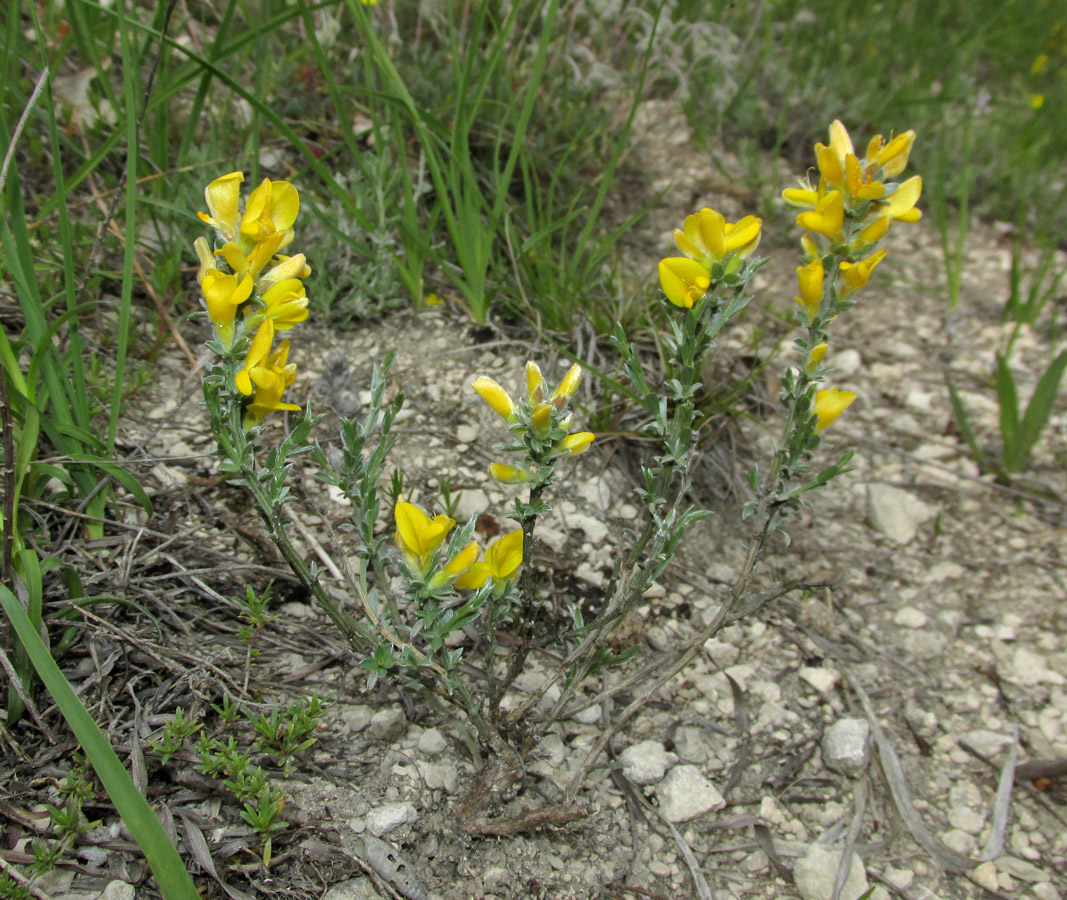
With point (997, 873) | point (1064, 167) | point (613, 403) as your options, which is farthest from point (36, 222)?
point (1064, 167)

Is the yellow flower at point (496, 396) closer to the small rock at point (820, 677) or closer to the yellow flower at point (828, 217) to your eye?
the yellow flower at point (828, 217)

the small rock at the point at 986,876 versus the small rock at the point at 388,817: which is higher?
the small rock at the point at 388,817

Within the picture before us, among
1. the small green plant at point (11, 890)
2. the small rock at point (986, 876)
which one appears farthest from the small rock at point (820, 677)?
the small green plant at point (11, 890)

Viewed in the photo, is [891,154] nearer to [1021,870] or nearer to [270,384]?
[270,384]

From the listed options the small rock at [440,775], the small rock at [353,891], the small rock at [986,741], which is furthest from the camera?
the small rock at [986,741]

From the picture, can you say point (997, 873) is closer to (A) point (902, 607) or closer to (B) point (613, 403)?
(A) point (902, 607)

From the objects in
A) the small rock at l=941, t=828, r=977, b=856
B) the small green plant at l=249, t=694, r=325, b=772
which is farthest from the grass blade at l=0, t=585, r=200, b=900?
the small rock at l=941, t=828, r=977, b=856
